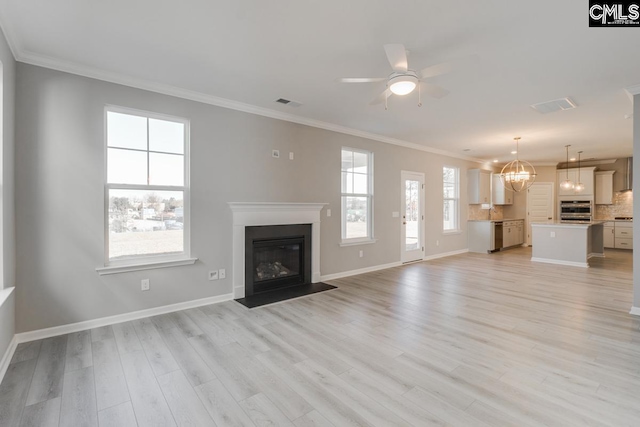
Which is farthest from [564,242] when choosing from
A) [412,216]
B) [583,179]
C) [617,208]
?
[617,208]

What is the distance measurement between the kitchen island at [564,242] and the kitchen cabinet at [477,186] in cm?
168

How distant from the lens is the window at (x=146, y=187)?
3414mm

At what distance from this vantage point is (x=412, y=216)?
22.9 feet

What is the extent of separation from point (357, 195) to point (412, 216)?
189cm

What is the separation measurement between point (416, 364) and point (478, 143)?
19.2 ft

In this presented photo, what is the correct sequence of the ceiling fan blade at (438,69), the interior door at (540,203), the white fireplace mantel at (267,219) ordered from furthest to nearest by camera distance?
the interior door at (540,203)
the white fireplace mantel at (267,219)
the ceiling fan blade at (438,69)

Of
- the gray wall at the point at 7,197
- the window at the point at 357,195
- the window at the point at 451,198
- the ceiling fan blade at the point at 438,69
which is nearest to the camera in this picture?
the ceiling fan blade at the point at 438,69

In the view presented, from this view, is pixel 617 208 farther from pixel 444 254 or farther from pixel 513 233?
pixel 444 254

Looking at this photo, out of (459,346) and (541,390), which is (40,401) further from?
(541,390)

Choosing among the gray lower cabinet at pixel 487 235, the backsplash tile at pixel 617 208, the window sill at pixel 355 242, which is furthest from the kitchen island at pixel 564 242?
the window sill at pixel 355 242

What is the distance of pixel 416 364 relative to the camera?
8.11ft

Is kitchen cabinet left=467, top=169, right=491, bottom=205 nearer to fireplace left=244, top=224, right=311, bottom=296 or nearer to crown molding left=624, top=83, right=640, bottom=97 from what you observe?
crown molding left=624, top=83, right=640, bottom=97

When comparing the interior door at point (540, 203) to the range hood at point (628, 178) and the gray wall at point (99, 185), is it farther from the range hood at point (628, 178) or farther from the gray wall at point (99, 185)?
the gray wall at point (99, 185)

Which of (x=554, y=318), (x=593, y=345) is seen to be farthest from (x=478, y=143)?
(x=593, y=345)
